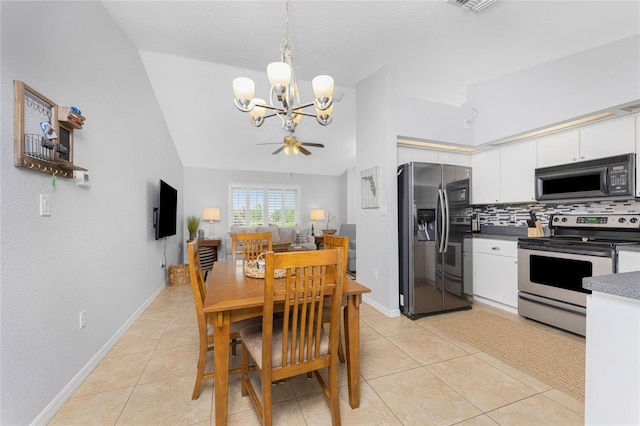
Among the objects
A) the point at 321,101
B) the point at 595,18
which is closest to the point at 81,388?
the point at 321,101

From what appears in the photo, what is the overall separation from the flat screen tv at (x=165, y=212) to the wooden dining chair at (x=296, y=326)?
2804 mm

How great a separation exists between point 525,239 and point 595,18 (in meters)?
2.01

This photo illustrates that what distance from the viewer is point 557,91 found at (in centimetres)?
282

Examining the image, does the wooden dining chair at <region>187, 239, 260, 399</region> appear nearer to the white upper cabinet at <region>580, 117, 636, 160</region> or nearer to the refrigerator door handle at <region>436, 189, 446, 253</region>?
the refrigerator door handle at <region>436, 189, 446, 253</region>

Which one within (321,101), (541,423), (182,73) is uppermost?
(182,73)

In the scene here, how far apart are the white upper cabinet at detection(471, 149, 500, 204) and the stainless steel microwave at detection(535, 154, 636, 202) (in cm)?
49

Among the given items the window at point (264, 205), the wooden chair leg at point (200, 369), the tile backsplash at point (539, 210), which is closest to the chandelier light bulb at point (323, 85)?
the wooden chair leg at point (200, 369)

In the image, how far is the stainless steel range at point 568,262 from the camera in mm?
2445

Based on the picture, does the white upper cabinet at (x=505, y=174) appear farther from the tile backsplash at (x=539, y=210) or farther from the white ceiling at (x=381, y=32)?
the white ceiling at (x=381, y=32)

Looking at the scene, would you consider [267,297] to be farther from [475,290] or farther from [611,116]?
[611,116]

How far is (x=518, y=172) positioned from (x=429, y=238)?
1400 mm

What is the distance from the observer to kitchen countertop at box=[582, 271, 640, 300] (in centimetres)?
79

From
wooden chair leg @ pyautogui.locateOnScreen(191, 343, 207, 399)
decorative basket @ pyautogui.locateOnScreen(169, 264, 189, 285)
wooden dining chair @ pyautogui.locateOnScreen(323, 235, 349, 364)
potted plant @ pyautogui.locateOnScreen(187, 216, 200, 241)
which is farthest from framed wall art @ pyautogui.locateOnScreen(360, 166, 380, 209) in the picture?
potted plant @ pyautogui.locateOnScreen(187, 216, 200, 241)

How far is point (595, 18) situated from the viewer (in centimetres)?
226
